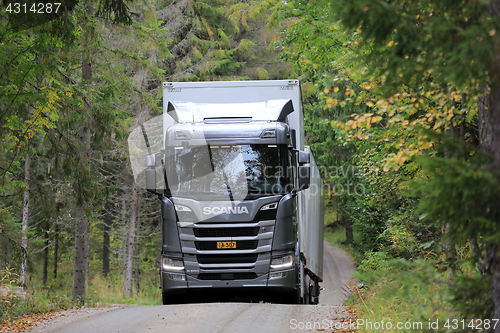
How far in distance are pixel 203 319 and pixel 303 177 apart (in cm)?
296

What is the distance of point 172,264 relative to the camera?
7871 mm

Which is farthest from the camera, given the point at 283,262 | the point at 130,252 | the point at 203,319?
the point at 130,252

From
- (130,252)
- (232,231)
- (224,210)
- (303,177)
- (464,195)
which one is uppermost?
(303,177)

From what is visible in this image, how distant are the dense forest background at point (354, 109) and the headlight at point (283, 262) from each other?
4.06 feet

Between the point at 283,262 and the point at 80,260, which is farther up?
the point at 283,262

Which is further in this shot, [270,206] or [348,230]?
[348,230]

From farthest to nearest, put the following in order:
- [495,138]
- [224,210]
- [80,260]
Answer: [80,260]
[224,210]
[495,138]

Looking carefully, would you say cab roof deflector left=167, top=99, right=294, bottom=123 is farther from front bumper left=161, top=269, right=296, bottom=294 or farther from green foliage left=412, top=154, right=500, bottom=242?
green foliage left=412, top=154, right=500, bottom=242

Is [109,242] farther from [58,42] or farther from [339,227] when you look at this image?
[58,42]

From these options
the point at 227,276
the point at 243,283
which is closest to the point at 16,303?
the point at 227,276

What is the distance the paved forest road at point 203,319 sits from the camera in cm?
606

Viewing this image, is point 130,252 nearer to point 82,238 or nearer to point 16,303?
point 82,238

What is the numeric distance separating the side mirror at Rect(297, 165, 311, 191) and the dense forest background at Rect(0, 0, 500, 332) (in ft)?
3.01

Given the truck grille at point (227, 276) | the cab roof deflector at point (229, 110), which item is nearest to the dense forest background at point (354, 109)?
the cab roof deflector at point (229, 110)
